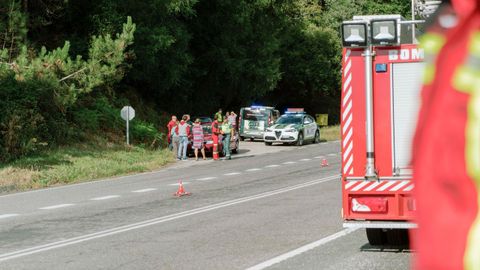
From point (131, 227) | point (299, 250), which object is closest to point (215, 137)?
point (131, 227)

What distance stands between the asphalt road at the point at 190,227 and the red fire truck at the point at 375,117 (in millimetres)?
568

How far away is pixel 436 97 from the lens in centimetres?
88

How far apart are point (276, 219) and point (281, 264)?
161 inches

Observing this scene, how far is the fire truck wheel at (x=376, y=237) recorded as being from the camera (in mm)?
9508

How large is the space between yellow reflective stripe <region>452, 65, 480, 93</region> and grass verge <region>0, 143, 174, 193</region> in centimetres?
2049

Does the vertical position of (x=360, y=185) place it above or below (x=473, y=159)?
below

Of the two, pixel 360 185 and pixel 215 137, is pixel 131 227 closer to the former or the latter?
pixel 360 185

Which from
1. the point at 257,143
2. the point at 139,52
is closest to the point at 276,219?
the point at 139,52

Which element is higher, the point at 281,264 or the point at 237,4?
the point at 237,4

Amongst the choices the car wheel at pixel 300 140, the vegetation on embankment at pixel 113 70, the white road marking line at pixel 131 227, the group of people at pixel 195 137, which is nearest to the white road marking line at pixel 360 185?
the white road marking line at pixel 131 227

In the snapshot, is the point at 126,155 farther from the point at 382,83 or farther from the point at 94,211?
the point at 382,83

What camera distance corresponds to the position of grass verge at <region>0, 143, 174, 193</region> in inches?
862

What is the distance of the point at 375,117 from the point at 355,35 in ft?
3.04

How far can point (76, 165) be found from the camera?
1022 inches
